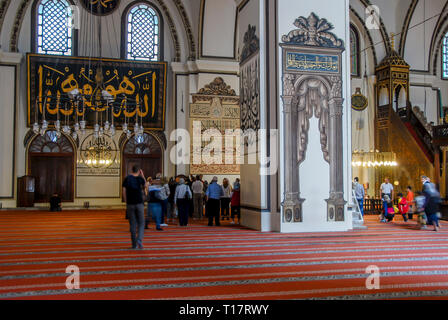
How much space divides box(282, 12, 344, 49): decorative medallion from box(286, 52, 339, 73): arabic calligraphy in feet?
0.58

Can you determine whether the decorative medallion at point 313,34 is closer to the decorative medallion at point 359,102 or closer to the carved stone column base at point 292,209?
the carved stone column base at point 292,209

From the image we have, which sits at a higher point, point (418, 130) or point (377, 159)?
point (418, 130)

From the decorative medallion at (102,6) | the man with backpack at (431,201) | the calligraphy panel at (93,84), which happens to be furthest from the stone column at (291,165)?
the decorative medallion at (102,6)

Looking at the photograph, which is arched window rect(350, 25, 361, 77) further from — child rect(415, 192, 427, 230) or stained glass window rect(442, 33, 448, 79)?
child rect(415, 192, 427, 230)

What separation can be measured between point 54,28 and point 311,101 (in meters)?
7.74

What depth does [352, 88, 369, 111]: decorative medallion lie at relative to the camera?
13250 mm

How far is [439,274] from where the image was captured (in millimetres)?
3936

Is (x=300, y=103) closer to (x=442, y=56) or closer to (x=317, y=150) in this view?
(x=317, y=150)

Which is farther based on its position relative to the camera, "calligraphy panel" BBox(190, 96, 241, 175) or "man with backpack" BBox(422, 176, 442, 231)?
"calligraphy panel" BBox(190, 96, 241, 175)

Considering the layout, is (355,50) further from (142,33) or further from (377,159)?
(142,33)

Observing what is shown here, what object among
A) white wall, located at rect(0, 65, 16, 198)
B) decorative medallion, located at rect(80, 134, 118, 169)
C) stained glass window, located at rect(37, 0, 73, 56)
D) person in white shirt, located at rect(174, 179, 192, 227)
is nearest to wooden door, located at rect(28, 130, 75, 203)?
decorative medallion, located at rect(80, 134, 118, 169)

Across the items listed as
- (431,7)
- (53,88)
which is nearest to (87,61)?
(53,88)

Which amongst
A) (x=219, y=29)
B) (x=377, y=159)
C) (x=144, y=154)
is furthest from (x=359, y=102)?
(x=144, y=154)

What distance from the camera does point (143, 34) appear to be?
1252cm
